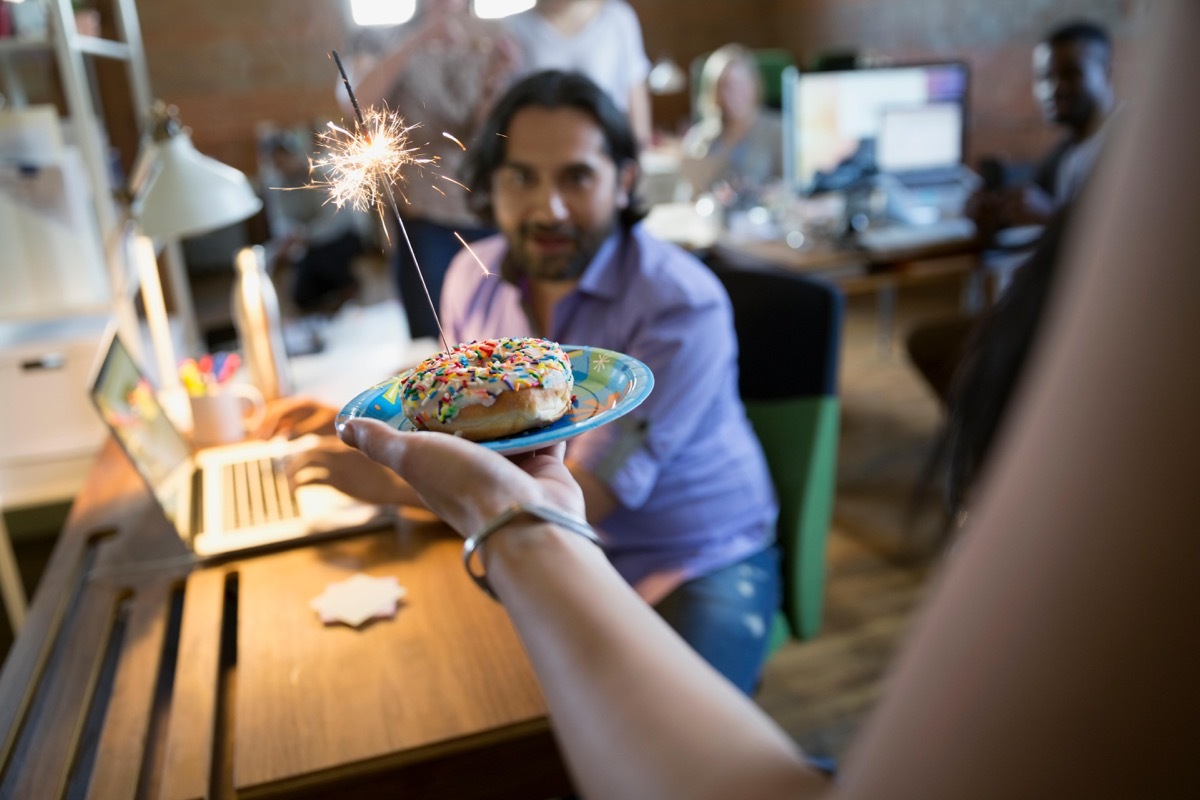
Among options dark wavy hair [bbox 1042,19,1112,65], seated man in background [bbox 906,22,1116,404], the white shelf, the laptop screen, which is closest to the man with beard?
the laptop screen

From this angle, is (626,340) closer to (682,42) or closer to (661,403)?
(661,403)

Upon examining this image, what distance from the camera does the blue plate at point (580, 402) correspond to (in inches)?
19.5

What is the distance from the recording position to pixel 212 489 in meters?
1.21

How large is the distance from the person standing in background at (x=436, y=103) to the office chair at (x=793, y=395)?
1.97ft

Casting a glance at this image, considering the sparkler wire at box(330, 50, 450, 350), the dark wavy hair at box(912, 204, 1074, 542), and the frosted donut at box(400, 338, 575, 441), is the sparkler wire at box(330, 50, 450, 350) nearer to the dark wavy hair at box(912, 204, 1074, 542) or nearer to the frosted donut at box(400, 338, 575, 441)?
the frosted donut at box(400, 338, 575, 441)

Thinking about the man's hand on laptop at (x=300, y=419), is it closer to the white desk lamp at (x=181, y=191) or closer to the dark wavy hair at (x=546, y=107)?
the dark wavy hair at (x=546, y=107)

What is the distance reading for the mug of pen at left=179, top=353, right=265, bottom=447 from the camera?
1352 mm

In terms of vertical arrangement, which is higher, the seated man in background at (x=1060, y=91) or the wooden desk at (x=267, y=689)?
the seated man in background at (x=1060, y=91)

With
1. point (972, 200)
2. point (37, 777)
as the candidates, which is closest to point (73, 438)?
point (37, 777)

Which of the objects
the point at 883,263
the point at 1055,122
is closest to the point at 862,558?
the point at 883,263

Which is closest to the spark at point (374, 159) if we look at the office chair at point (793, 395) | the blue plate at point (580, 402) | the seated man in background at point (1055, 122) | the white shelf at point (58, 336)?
the blue plate at point (580, 402)

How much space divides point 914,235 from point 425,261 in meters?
2.50

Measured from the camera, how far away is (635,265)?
965 mm

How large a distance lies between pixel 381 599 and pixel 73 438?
41.0 inches
